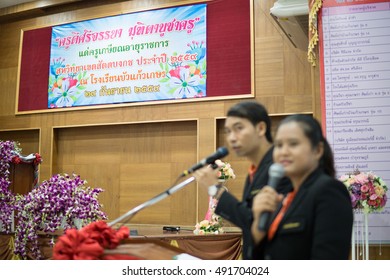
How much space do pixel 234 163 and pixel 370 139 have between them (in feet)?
7.84

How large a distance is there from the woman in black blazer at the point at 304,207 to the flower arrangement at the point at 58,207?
2025mm

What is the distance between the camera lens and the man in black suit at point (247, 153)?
1.39 m

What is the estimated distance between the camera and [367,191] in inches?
121

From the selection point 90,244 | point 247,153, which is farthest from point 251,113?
point 90,244

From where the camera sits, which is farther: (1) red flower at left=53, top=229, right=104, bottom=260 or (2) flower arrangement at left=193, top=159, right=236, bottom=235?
(2) flower arrangement at left=193, top=159, right=236, bottom=235

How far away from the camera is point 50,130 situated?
662 cm

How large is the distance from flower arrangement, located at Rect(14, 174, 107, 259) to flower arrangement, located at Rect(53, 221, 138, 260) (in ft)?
5.23

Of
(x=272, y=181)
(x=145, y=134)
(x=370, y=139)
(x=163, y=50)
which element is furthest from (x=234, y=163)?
(x=272, y=181)

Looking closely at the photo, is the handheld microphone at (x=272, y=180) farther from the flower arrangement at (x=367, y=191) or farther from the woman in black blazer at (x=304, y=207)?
the flower arrangement at (x=367, y=191)

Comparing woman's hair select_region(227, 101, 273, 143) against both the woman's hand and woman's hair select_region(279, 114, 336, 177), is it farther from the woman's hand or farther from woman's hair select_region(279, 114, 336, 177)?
the woman's hand

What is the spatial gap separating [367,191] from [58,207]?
6.99 feet

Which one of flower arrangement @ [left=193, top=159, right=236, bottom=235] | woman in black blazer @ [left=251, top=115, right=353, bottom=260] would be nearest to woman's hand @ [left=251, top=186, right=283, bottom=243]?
woman in black blazer @ [left=251, top=115, right=353, bottom=260]

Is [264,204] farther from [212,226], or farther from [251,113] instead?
[212,226]

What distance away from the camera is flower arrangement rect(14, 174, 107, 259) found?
3013mm
